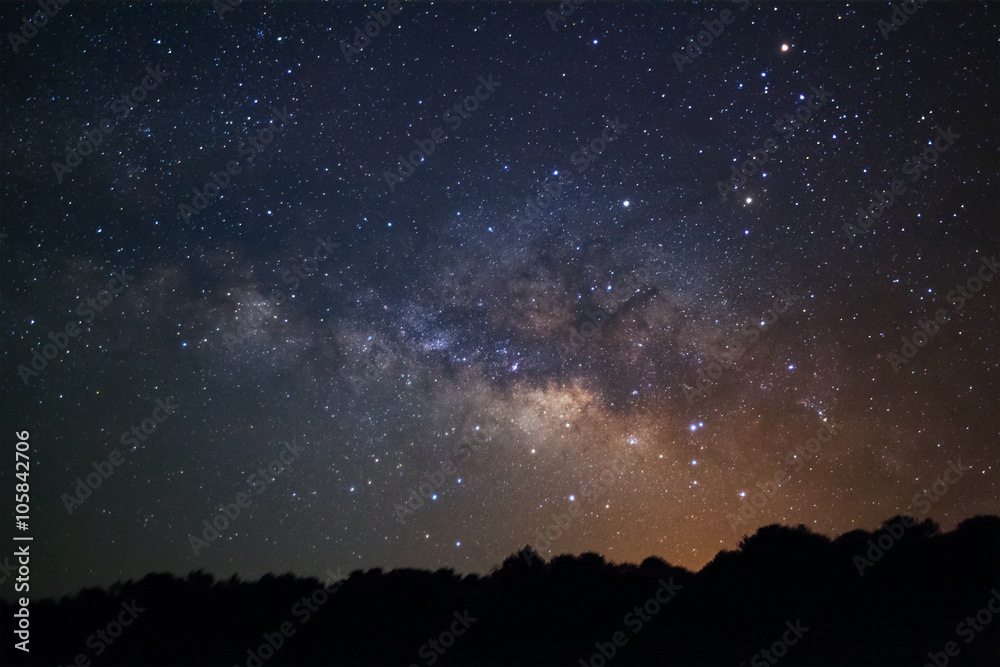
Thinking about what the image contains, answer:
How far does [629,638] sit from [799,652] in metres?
3.15

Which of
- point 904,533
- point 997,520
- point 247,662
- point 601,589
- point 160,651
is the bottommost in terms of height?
point 997,520

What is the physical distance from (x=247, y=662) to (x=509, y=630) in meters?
5.41

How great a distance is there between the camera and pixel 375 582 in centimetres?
1312

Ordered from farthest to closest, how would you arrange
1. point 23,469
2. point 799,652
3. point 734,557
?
point 734,557 → point 799,652 → point 23,469

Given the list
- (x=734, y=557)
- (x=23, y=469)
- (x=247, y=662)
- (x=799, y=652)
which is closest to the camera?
(x=23, y=469)

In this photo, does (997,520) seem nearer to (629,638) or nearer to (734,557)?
(734,557)

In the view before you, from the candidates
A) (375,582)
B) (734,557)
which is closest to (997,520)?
(734,557)

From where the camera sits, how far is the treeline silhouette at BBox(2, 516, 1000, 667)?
433 inches

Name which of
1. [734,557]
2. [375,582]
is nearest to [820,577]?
[734,557]

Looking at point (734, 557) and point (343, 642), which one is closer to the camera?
point (343, 642)

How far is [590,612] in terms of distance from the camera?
493 inches

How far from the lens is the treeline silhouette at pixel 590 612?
10992 mm

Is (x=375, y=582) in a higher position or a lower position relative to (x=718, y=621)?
higher

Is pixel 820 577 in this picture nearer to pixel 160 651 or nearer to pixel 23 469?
pixel 160 651
